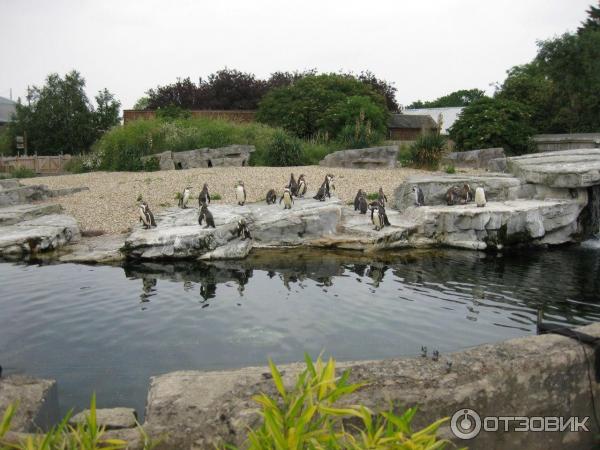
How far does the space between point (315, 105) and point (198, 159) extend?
9705 mm

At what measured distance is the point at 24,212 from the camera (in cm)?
1258

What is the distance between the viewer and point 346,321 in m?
6.56

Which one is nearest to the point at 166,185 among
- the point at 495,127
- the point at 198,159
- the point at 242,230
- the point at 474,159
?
the point at 198,159

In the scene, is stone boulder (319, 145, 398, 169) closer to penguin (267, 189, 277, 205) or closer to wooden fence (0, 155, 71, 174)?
penguin (267, 189, 277, 205)

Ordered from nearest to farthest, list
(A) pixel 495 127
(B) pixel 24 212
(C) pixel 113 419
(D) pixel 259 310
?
(C) pixel 113 419 < (D) pixel 259 310 < (B) pixel 24 212 < (A) pixel 495 127

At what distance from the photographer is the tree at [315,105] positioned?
26406 millimetres

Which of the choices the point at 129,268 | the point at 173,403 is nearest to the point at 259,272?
the point at 129,268

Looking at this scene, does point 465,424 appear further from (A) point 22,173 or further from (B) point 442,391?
(A) point 22,173

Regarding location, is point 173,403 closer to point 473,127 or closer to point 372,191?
point 372,191

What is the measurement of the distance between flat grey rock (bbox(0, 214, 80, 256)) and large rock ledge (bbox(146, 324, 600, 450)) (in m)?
8.76

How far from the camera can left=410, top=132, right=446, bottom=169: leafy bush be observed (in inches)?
774

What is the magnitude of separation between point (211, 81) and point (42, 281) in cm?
3155

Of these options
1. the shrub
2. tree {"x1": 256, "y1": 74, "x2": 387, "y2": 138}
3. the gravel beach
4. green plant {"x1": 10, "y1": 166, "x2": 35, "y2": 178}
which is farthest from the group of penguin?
green plant {"x1": 10, "y1": 166, "x2": 35, "y2": 178}

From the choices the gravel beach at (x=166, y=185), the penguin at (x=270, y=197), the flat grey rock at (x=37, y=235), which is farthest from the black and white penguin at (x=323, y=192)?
the flat grey rock at (x=37, y=235)
